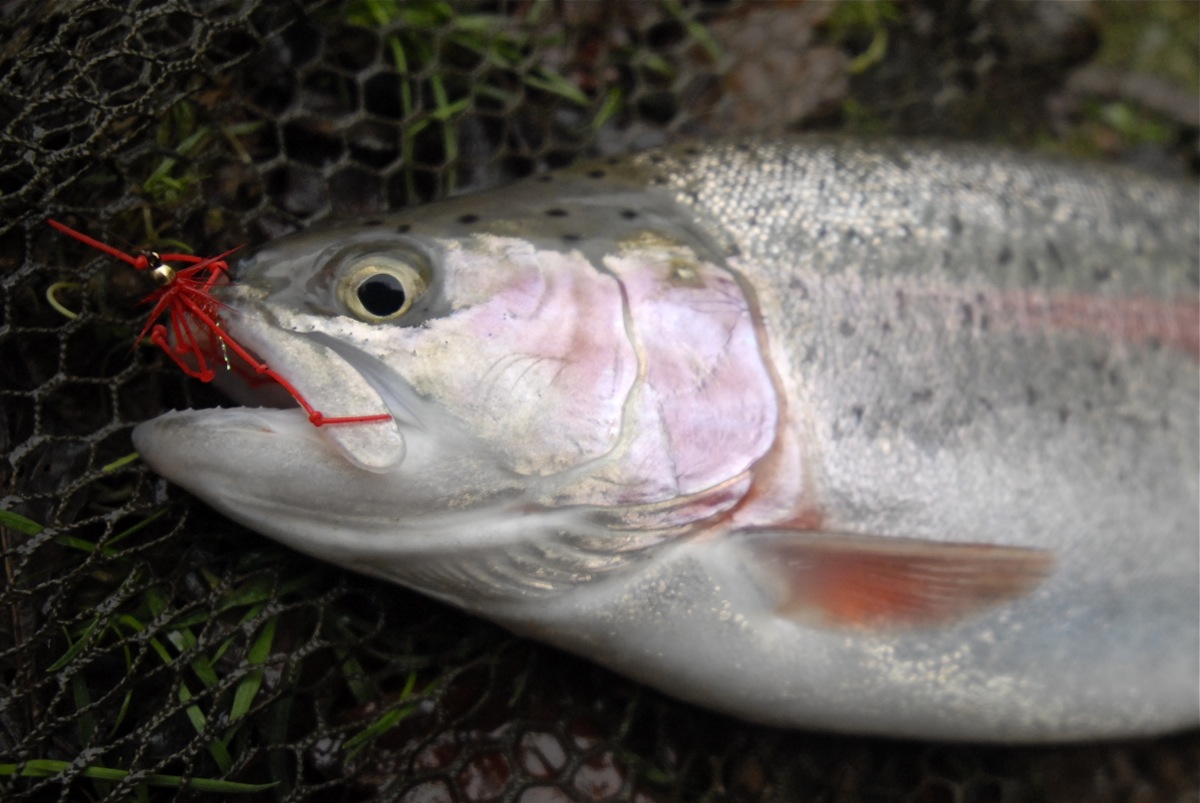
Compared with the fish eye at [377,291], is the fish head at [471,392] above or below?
below

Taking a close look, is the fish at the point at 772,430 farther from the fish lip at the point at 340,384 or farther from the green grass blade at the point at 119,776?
the green grass blade at the point at 119,776

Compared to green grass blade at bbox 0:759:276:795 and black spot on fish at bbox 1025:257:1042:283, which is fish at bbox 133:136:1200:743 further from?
green grass blade at bbox 0:759:276:795

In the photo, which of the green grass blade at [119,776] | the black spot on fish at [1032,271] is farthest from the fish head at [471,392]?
the black spot on fish at [1032,271]

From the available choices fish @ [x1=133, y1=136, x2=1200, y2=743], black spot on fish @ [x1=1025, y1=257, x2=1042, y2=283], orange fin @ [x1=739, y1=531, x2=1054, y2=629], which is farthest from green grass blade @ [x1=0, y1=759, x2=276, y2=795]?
black spot on fish @ [x1=1025, y1=257, x2=1042, y2=283]

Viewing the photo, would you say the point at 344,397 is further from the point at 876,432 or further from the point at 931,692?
the point at 931,692

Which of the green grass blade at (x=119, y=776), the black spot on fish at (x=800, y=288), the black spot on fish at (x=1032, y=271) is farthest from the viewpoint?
the black spot on fish at (x=1032, y=271)

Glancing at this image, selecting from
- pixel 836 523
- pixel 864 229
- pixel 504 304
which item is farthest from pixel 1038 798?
pixel 504 304

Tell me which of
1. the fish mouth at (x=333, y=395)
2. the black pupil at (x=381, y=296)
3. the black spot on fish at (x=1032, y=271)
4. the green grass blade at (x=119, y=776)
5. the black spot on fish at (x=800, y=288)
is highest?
the black pupil at (x=381, y=296)
